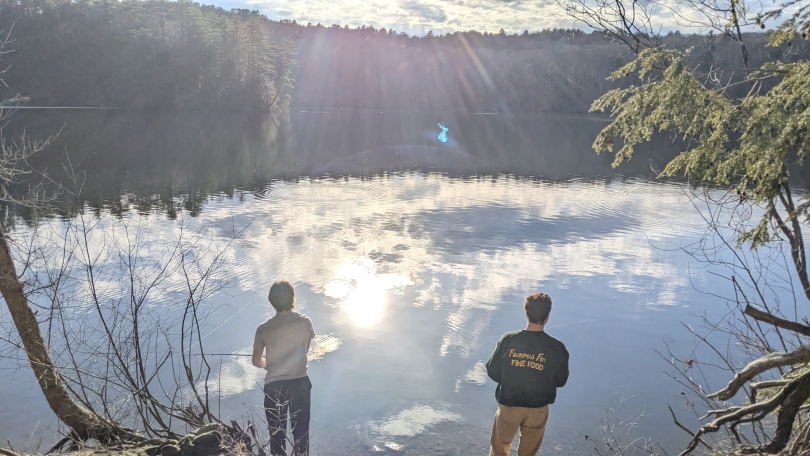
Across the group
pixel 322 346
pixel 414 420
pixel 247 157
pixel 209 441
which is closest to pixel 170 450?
pixel 209 441

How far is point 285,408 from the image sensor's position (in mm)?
4852

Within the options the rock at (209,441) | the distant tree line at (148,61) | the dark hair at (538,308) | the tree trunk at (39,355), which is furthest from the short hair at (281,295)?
the distant tree line at (148,61)

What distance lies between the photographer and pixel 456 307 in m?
9.71

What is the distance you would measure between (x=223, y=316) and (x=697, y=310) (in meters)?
8.13

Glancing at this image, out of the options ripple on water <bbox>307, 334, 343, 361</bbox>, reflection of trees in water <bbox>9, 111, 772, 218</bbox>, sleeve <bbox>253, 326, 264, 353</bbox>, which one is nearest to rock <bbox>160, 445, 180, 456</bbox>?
sleeve <bbox>253, 326, 264, 353</bbox>

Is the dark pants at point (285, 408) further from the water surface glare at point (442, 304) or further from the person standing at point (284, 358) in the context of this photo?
the water surface glare at point (442, 304)

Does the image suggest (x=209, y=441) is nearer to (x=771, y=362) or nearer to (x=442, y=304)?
(x=771, y=362)

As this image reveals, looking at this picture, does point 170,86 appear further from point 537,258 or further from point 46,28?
point 537,258

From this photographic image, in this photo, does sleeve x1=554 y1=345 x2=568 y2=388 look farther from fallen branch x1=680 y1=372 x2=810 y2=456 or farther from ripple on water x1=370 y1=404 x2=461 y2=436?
ripple on water x1=370 y1=404 x2=461 y2=436

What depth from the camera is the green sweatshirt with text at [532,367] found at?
4082 mm

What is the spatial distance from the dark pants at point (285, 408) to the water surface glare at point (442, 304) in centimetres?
104

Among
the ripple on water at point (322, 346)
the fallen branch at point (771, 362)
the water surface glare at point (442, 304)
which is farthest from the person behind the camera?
the ripple on water at point (322, 346)

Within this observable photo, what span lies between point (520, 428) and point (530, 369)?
2.05ft

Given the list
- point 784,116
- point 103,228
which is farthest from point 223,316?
point 784,116
